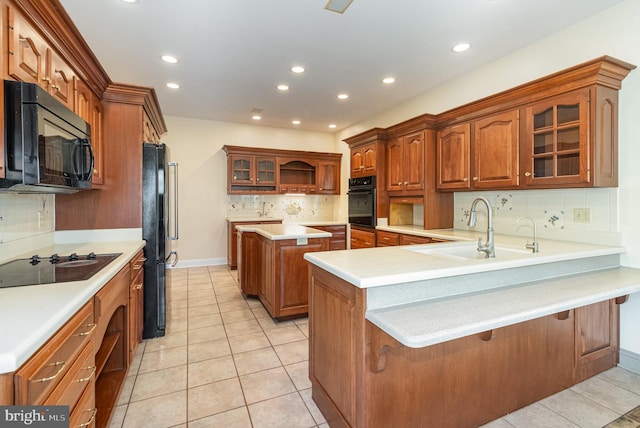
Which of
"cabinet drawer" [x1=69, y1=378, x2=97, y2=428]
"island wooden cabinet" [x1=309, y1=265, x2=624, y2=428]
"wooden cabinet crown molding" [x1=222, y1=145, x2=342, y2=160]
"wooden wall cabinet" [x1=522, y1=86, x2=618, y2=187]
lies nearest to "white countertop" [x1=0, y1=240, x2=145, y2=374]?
"cabinet drawer" [x1=69, y1=378, x2=97, y2=428]

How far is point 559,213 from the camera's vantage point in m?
2.78

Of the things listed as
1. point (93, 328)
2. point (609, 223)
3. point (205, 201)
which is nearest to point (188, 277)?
point (205, 201)

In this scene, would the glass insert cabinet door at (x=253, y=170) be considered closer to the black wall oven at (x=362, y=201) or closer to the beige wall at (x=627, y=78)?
the black wall oven at (x=362, y=201)

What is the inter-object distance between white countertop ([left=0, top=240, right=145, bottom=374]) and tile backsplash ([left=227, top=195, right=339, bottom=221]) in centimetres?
436

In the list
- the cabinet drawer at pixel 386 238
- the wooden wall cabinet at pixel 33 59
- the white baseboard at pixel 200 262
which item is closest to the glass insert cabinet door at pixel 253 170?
the white baseboard at pixel 200 262

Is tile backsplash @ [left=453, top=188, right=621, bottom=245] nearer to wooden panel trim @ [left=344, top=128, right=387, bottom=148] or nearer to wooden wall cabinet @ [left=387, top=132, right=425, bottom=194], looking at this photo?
wooden wall cabinet @ [left=387, top=132, right=425, bottom=194]

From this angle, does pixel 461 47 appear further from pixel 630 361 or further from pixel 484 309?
pixel 630 361

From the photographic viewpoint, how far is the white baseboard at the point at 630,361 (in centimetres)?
226

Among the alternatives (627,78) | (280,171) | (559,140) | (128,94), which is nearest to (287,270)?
(128,94)

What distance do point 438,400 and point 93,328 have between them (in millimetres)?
1695

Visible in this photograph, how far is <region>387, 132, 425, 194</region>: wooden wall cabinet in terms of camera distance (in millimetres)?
3891

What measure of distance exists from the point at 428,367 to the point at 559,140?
2242 millimetres

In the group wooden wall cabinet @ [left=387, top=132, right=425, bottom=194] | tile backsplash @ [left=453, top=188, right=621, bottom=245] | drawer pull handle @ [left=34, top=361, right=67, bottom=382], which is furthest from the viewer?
wooden wall cabinet @ [left=387, top=132, right=425, bottom=194]

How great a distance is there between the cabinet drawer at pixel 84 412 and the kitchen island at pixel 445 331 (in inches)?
43.3
